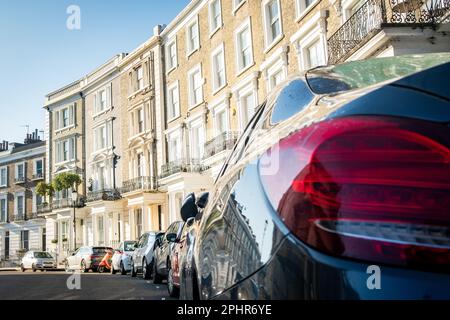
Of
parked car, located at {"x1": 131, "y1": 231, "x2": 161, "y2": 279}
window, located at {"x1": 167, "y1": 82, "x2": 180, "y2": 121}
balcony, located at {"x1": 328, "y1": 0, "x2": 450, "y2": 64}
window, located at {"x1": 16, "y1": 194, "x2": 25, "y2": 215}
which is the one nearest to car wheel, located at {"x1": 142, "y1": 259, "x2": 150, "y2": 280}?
parked car, located at {"x1": 131, "y1": 231, "x2": 161, "y2": 279}

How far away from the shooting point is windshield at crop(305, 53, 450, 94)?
205 centimetres

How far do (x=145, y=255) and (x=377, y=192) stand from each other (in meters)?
13.7

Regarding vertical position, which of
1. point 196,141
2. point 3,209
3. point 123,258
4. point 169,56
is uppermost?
point 169,56

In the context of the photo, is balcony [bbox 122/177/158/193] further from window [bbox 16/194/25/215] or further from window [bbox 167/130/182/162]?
window [bbox 16/194/25/215]

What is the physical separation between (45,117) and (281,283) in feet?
162

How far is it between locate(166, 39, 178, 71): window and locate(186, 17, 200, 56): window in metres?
1.89

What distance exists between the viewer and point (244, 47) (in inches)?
917

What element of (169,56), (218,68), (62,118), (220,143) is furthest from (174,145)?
(62,118)

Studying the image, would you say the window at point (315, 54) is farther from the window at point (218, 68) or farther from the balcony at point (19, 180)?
the balcony at point (19, 180)

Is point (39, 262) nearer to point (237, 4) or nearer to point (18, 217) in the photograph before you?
Answer: point (237, 4)

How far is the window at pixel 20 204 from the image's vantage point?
174 feet

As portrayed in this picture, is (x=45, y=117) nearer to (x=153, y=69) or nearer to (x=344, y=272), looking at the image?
(x=153, y=69)

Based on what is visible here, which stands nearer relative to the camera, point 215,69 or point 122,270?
point 122,270

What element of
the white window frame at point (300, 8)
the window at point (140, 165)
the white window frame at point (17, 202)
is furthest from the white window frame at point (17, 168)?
the white window frame at point (300, 8)
